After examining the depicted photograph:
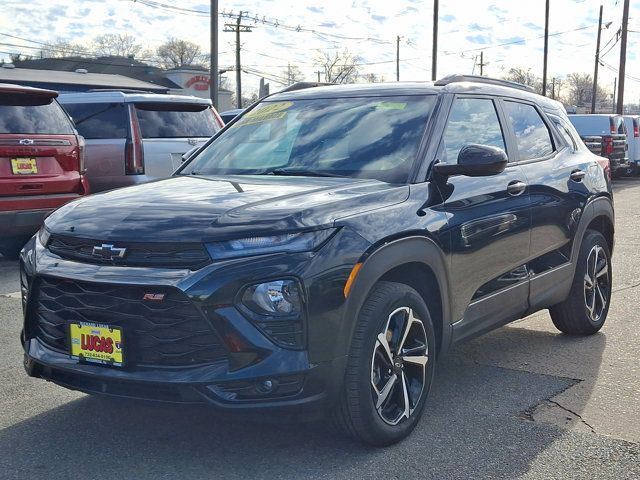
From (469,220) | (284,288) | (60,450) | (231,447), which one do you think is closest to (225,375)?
(284,288)

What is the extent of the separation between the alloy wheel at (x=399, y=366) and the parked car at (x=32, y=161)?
210 inches

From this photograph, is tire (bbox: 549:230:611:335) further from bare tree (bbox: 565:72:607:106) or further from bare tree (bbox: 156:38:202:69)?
bare tree (bbox: 565:72:607:106)

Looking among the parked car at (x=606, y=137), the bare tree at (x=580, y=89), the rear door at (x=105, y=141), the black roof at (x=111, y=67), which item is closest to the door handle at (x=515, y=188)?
the rear door at (x=105, y=141)

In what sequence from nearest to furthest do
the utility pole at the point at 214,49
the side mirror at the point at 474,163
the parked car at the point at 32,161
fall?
the side mirror at the point at 474,163 → the parked car at the point at 32,161 → the utility pole at the point at 214,49

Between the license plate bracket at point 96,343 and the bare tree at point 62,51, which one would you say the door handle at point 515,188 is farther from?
the bare tree at point 62,51

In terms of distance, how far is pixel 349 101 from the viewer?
4.98 metres

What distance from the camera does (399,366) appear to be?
3.97 metres

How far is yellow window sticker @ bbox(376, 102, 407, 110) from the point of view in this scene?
478cm

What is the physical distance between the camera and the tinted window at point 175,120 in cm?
1050

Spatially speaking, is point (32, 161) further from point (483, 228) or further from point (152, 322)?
point (152, 322)

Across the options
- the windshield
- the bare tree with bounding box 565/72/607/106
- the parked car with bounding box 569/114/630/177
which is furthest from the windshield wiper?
the bare tree with bounding box 565/72/607/106

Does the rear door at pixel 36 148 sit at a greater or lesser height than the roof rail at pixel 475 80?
lesser

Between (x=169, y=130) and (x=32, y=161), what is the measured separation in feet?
8.39

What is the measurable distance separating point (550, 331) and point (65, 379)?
3.93 metres
